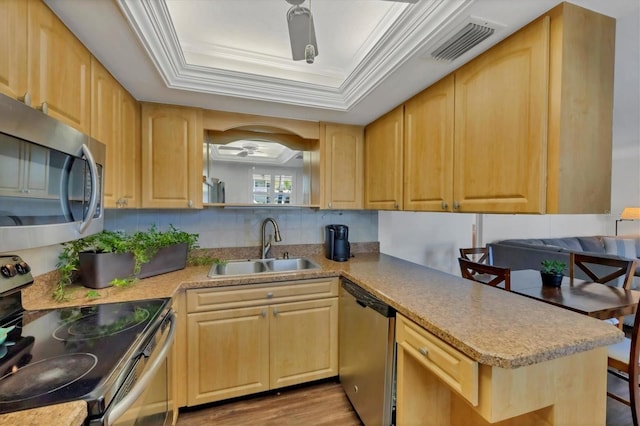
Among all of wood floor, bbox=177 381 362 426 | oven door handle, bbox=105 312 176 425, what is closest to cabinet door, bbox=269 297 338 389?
wood floor, bbox=177 381 362 426

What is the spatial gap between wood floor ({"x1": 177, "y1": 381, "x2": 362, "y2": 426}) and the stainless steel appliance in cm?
45

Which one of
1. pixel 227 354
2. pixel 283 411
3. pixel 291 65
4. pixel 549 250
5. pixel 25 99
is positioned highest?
pixel 291 65

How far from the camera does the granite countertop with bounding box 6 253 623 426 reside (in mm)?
870

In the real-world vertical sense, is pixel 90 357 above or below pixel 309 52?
below

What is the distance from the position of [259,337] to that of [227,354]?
0.76 ft

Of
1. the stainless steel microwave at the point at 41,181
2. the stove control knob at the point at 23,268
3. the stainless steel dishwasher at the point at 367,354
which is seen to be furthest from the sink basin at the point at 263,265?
the stainless steel microwave at the point at 41,181

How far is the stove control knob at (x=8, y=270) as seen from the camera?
1092mm

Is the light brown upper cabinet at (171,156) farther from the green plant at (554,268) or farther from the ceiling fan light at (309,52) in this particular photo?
the green plant at (554,268)

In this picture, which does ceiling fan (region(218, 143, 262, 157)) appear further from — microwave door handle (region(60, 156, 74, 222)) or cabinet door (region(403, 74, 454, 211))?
microwave door handle (region(60, 156, 74, 222))

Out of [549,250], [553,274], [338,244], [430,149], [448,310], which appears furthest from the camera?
[549,250]

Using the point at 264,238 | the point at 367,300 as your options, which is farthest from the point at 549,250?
the point at 264,238

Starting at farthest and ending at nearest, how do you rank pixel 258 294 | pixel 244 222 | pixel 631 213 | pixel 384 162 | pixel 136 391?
pixel 631 213, pixel 244 222, pixel 384 162, pixel 258 294, pixel 136 391

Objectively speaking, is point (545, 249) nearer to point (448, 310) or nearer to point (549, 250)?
point (549, 250)

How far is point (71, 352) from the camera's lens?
88cm
